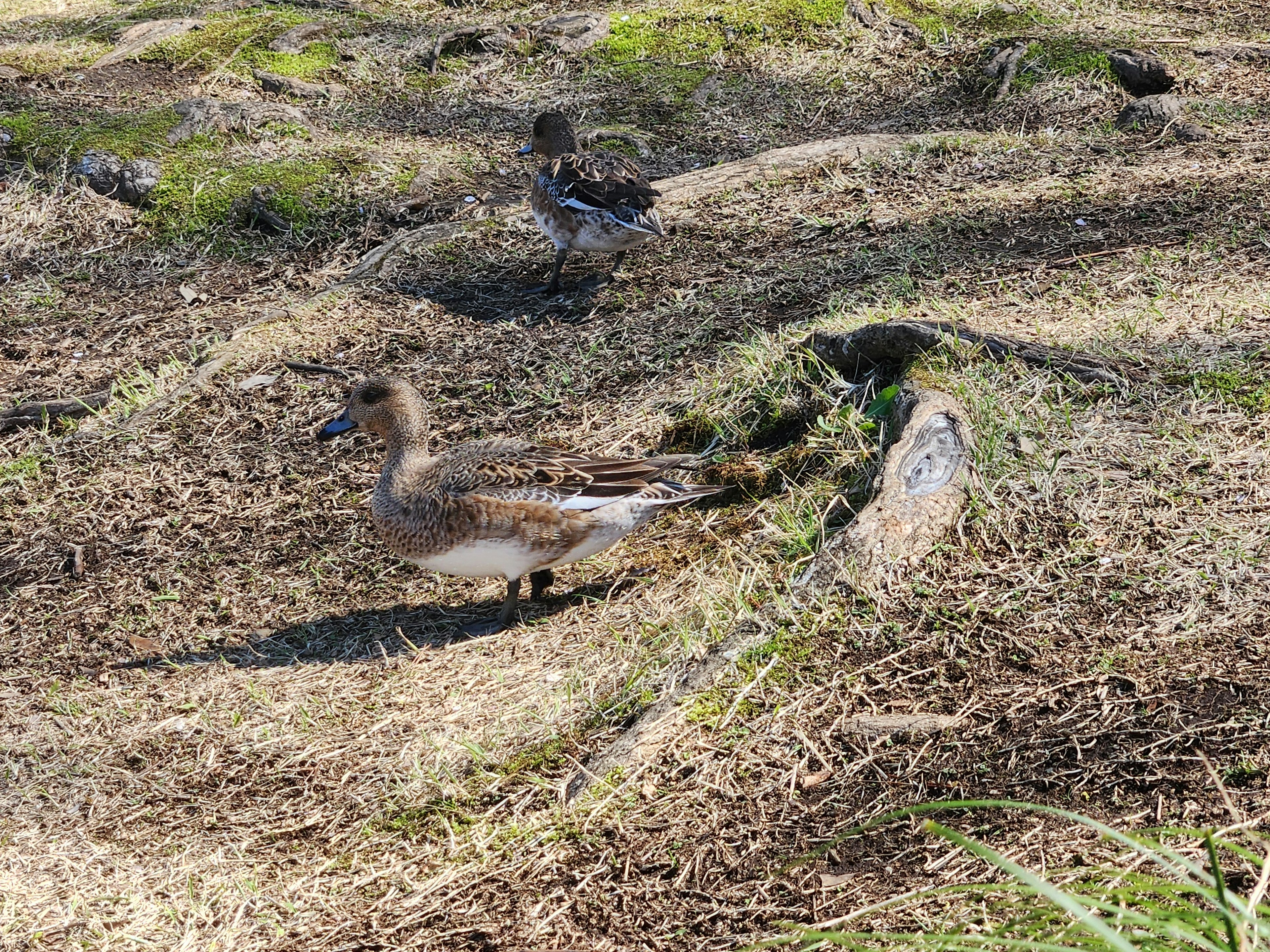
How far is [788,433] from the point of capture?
5.00 m

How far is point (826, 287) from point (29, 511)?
434 cm

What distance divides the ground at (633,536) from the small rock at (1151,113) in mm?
165

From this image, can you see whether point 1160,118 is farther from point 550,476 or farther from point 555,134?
point 550,476

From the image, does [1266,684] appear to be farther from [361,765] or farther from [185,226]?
[185,226]


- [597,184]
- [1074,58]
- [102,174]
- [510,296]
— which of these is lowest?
[510,296]

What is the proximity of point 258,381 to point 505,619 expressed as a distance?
9.01ft

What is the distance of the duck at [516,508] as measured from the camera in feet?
14.3

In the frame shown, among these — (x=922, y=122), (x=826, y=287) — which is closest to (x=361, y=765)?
(x=826, y=287)

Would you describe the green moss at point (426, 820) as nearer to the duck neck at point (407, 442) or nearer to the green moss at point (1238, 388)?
the duck neck at point (407, 442)

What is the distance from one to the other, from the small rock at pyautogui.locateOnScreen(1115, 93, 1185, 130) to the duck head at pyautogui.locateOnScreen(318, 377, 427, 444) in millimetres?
5778

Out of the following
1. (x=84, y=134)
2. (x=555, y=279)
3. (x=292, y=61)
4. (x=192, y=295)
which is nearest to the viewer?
(x=555, y=279)

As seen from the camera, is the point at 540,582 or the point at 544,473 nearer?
the point at 544,473

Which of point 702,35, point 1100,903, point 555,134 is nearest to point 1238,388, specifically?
point 1100,903

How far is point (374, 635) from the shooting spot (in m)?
4.55
